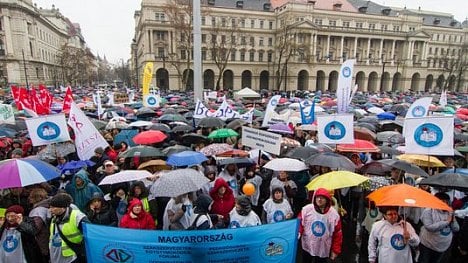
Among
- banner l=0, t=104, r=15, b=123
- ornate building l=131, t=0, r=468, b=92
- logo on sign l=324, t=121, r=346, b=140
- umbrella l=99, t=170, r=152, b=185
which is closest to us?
umbrella l=99, t=170, r=152, b=185

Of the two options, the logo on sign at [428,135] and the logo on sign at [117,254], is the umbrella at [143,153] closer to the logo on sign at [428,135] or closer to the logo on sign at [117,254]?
the logo on sign at [117,254]

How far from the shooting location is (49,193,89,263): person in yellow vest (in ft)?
13.4

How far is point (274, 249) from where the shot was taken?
11.5 feet

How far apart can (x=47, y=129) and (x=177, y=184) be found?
428 centimetres

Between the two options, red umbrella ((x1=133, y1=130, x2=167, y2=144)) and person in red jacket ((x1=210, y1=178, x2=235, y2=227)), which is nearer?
person in red jacket ((x1=210, y1=178, x2=235, y2=227))

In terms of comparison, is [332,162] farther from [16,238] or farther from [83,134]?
[83,134]

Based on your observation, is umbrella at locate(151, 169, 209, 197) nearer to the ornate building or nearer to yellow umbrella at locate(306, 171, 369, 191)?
yellow umbrella at locate(306, 171, 369, 191)

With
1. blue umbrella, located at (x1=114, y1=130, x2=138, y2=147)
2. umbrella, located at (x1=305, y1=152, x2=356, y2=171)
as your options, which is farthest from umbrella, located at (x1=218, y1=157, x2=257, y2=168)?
blue umbrella, located at (x1=114, y1=130, x2=138, y2=147)

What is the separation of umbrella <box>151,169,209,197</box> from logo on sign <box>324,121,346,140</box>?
11.2ft

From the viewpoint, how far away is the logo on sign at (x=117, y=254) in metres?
3.32

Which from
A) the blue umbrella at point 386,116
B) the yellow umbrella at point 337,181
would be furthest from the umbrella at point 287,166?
the blue umbrella at point 386,116

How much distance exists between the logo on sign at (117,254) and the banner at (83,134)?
4135 mm

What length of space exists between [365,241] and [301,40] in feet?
203

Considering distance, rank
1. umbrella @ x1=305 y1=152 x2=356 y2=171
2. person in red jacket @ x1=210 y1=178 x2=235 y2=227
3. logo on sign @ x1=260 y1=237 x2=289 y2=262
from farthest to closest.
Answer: umbrella @ x1=305 y1=152 x2=356 y2=171, person in red jacket @ x1=210 y1=178 x2=235 y2=227, logo on sign @ x1=260 y1=237 x2=289 y2=262
